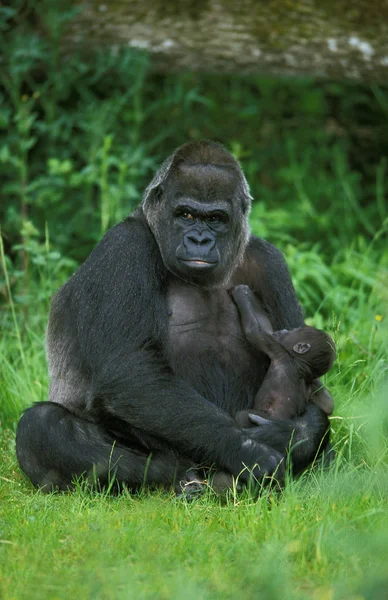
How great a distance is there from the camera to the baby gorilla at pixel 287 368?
13.6ft

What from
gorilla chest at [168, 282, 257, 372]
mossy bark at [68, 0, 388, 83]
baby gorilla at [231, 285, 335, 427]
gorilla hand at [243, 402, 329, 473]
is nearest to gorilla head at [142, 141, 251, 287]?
gorilla chest at [168, 282, 257, 372]

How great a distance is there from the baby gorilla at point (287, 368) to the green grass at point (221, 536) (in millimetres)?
266

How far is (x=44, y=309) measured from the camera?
19.3 feet

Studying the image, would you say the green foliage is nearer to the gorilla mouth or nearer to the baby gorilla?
the baby gorilla

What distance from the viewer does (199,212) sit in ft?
13.4

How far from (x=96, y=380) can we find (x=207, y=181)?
36.1 inches

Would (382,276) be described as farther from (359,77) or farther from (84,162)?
(84,162)

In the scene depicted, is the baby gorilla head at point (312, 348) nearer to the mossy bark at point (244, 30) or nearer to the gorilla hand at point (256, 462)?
the gorilla hand at point (256, 462)

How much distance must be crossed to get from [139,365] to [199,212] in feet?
2.16

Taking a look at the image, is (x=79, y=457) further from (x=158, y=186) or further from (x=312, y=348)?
(x=158, y=186)

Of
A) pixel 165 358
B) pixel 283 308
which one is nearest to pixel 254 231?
pixel 283 308

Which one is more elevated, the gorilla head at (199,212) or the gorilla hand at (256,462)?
the gorilla head at (199,212)

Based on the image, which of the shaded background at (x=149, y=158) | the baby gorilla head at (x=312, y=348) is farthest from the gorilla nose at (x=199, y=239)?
the shaded background at (x=149, y=158)

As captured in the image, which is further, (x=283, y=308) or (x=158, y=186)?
(x=283, y=308)
